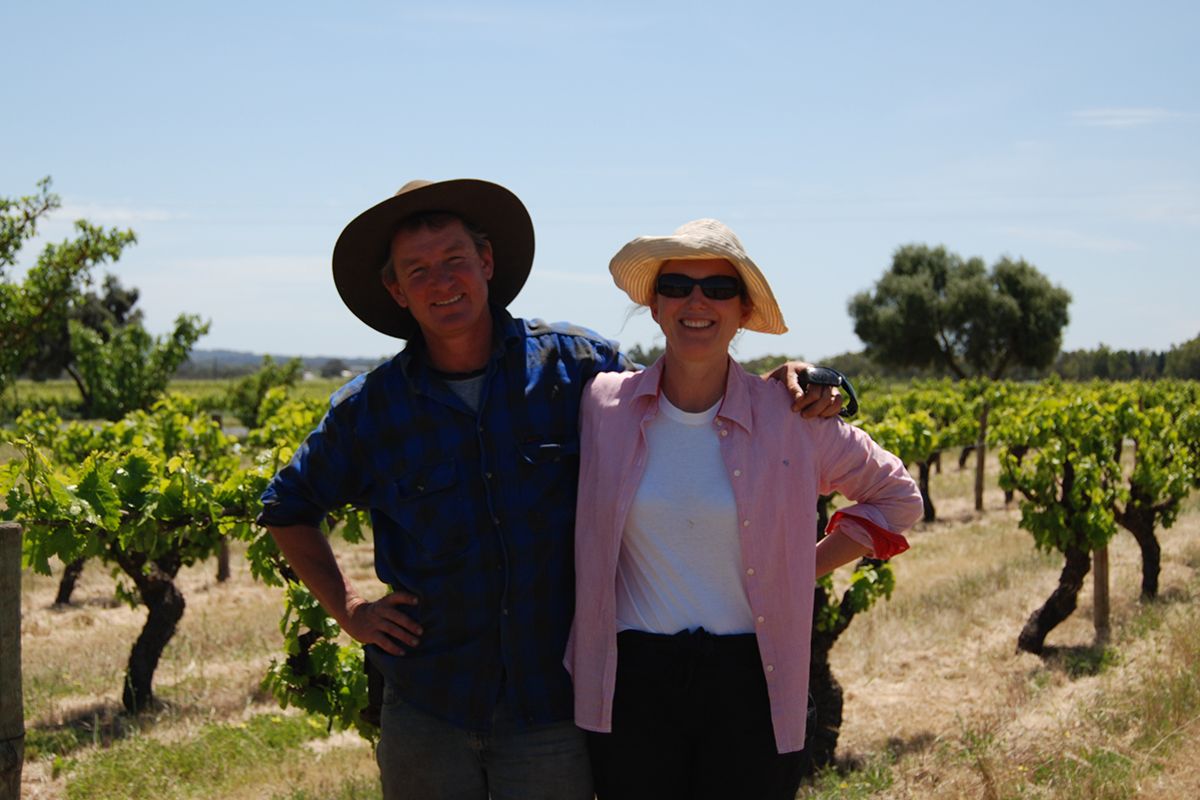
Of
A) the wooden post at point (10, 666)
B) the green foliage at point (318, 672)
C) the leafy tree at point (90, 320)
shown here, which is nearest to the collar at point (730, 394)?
the wooden post at point (10, 666)

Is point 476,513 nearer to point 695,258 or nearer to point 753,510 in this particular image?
point 753,510

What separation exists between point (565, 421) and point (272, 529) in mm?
838

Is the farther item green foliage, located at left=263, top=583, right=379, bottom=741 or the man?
green foliage, located at left=263, top=583, right=379, bottom=741

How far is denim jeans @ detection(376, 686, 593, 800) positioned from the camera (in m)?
2.66

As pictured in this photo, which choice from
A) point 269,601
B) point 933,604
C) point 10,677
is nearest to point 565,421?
point 10,677

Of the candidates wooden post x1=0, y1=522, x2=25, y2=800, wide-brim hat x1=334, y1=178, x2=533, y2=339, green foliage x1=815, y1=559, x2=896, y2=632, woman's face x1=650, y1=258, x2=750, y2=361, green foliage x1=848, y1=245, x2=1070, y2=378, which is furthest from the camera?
green foliage x1=848, y1=245, x2=1070, y2=378

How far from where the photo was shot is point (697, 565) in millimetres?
2555

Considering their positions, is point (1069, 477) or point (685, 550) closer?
point (685, 550)

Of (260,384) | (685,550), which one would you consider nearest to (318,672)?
(685,550)

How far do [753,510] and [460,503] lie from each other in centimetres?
71

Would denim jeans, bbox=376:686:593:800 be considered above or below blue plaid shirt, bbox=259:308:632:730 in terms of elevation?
below

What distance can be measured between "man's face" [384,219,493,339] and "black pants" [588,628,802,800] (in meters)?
0.86

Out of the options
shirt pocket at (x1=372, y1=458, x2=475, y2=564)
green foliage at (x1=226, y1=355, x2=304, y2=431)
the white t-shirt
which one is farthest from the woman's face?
green foliage at (x1=226, y1=355, x2=304, y2=431)

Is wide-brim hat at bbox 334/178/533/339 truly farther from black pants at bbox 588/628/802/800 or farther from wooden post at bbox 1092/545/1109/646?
wooden post at bbox 1092/545/1109/646
